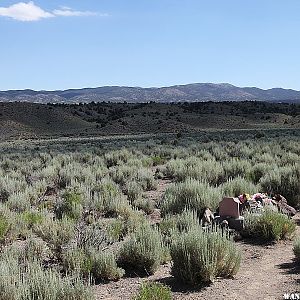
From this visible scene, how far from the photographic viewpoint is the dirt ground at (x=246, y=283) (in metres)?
Result: 6.73

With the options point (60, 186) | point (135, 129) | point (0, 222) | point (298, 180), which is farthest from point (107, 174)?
point (135, 129)

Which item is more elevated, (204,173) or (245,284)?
(204,173)

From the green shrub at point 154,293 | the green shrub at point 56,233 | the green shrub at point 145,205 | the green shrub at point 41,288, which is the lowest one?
the green shrub at point 145,205

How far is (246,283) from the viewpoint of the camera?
23.5 feet

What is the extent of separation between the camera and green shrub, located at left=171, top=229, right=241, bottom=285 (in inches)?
279

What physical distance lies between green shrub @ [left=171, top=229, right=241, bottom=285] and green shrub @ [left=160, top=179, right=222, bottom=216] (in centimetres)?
374

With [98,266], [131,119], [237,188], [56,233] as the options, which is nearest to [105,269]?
[98,266]

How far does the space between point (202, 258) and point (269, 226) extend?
289 centimetres

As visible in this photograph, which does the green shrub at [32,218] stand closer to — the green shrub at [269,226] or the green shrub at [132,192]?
the green shrub at [132,192]

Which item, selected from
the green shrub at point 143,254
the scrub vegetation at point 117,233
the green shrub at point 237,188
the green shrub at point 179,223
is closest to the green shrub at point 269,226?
the scrub vegetation at point 117,233

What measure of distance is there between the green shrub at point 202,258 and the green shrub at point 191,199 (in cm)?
374

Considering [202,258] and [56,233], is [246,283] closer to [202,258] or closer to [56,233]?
[202,258]

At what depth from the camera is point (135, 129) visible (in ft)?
225

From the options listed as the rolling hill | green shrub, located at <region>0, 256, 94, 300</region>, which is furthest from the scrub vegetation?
the rolling hill
